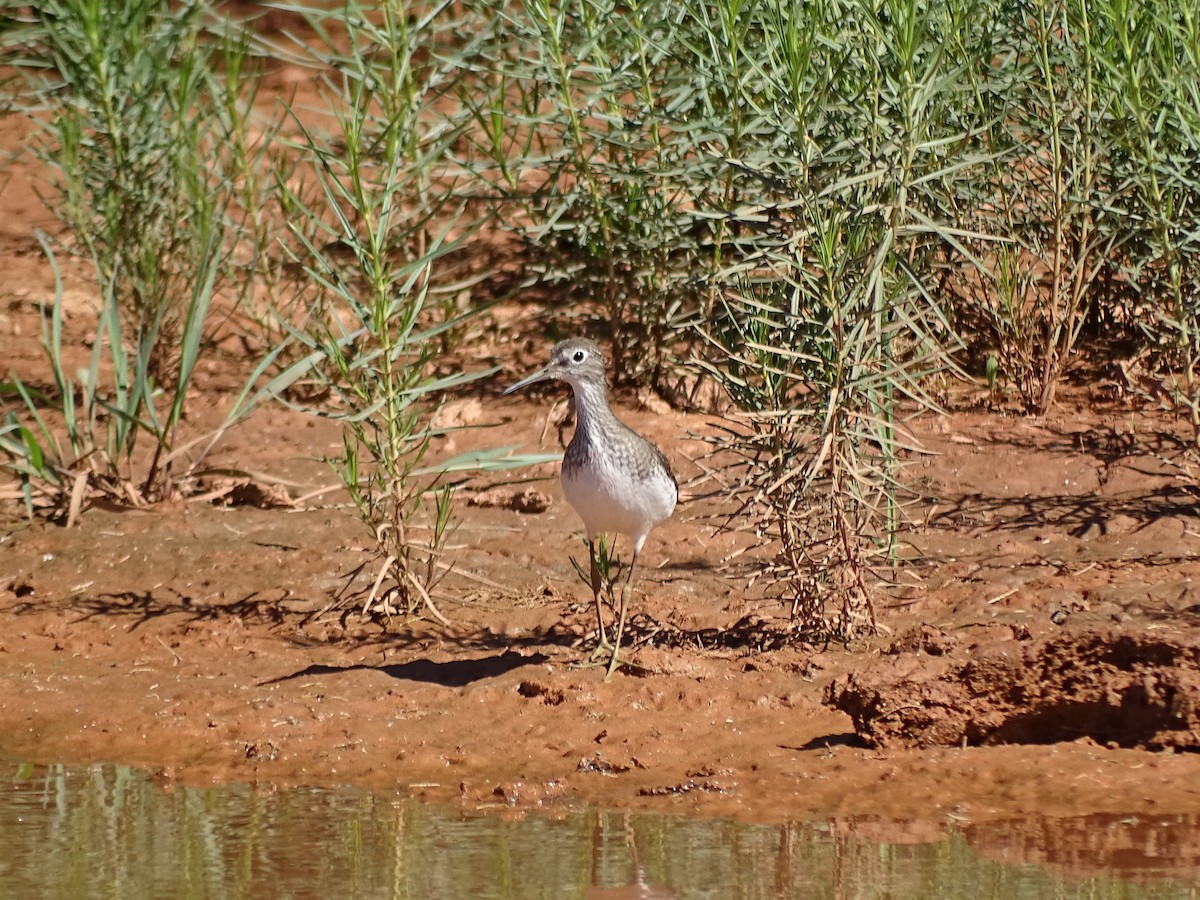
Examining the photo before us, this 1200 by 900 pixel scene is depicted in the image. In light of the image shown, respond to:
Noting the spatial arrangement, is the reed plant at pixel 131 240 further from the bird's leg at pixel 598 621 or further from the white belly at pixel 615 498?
the bird's leg at pixel 598 621

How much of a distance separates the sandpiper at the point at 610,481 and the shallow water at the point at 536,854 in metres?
1.35

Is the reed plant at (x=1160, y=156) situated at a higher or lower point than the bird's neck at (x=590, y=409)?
higher

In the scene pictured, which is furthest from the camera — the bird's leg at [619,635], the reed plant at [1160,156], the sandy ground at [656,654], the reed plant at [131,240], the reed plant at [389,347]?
the reed plant at [131,240]

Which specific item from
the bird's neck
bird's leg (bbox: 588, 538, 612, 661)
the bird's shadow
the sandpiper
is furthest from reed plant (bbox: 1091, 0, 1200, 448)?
the bird's shadow

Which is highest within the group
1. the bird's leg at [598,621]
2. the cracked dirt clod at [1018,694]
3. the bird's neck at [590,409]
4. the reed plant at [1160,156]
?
the reed plant at [1160,156]

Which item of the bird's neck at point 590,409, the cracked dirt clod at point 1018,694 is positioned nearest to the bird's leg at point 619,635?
the bird's neck at point 590,409

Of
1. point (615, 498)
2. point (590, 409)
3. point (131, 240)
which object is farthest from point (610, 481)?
point (131, 240)

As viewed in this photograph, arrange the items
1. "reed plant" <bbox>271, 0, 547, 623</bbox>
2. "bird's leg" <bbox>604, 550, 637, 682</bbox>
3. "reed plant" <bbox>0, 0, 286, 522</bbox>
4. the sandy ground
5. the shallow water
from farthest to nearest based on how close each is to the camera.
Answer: "reed plant" <bbox>0, 0, 286, 522</bbox>, "reed plant" <bbox>271, 0, 547, 623</bbox>, "bird's leg" <bbox>604, 550, 637, 682</bbox>, the sandy ground, the shallow water

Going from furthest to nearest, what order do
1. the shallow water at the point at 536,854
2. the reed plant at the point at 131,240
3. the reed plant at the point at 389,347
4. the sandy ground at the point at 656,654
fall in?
the reed plant at the point at 131,240
the reed plant at the point at 389,347
the sandy ground at the point at 656,654
the shallow water at the point at 536,854

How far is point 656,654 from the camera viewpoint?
6.14 m

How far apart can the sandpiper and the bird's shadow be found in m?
0.31

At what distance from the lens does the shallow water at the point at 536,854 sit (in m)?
4.20

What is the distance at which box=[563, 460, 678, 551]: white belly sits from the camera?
627 cm

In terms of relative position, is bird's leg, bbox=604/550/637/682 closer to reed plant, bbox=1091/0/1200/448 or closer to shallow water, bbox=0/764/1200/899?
shallow water, bbox=0/764/1200/899
